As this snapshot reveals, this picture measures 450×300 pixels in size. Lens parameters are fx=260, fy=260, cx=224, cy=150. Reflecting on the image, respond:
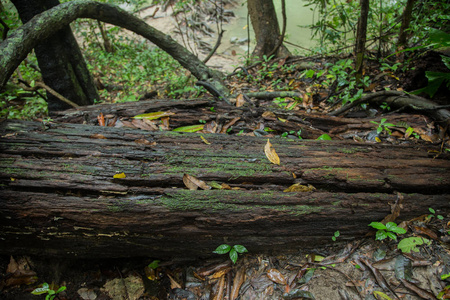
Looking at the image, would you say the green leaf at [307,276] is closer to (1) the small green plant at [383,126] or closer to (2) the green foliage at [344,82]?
(1) the small green plant at [383,126]

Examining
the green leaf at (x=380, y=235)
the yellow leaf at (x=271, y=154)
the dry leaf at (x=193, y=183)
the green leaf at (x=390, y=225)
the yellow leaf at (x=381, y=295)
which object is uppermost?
the yellow leaf at (x=271, y=154)

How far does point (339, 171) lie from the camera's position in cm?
233

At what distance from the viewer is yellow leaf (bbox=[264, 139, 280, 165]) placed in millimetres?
2434

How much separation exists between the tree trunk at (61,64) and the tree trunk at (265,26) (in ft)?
14.1

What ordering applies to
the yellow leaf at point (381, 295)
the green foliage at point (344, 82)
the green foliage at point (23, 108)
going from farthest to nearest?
the green foliage at point (23, 108)
the green foliage at point (344, 82)
the yellow leaf at point (381, 295)

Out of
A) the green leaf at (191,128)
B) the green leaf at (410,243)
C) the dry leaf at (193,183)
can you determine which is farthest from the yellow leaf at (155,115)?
the green leaf at (410,243)

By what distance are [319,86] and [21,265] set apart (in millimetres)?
4754

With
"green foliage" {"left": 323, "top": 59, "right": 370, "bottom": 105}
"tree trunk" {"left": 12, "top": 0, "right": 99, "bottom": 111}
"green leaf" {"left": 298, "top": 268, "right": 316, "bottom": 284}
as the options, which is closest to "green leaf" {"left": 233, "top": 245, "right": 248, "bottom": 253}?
"green leaf" {"left": 298, "top": 268, "right": 316, "bottom": 284}

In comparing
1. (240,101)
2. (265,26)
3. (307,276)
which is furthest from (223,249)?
(265,26)

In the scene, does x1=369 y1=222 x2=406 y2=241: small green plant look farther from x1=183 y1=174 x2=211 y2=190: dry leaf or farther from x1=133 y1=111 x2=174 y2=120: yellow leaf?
x1=133 y1=111 x2=174 y2=120: yellow leaf

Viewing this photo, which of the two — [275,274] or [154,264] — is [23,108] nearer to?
[154,264]

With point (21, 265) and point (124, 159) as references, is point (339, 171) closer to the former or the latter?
point (124, 159)

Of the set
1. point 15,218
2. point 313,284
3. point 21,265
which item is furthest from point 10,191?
point 313,284

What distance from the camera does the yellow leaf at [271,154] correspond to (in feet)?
7.99
